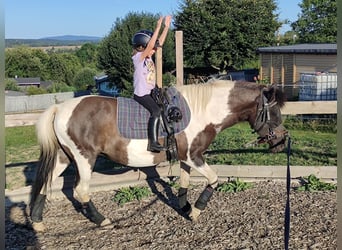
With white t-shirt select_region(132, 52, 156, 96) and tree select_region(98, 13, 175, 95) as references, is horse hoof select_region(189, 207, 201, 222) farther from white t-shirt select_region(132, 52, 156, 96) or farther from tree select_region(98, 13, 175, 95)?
tree select_region(98, 13, 175, 95)

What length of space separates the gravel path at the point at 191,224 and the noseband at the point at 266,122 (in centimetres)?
90

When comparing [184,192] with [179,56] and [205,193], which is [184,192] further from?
[179,56]

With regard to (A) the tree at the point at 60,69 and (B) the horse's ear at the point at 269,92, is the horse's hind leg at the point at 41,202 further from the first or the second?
(A) the tree at the point at 60,69

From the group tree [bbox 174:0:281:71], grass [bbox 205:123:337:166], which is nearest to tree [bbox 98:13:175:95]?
tree [bbox 174:0:281:71]

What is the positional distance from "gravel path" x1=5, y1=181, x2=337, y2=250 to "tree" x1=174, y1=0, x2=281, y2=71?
30813 millimetres

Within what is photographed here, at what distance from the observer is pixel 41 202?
4.91m

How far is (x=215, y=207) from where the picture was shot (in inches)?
212

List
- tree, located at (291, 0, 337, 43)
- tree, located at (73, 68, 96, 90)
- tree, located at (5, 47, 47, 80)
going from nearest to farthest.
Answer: tree, located at (291, 0, 337, 43) < tree, located at (73, 68, 96, 90) < tree, located at (5, 47, 47, 80)

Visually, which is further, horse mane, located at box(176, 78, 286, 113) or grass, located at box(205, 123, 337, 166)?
grass, located at box(205, 123, 337, 166)

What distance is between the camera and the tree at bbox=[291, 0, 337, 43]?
138ft

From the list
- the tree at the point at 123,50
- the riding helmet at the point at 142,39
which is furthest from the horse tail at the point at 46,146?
the tree at the point at 123,50

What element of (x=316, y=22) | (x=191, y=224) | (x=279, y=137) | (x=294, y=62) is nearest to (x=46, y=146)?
(x=191, y=224)

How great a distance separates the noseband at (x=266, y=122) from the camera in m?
4.90

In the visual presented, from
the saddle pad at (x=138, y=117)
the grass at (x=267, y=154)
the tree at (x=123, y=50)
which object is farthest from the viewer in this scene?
the tree at (x=123, y=50)
